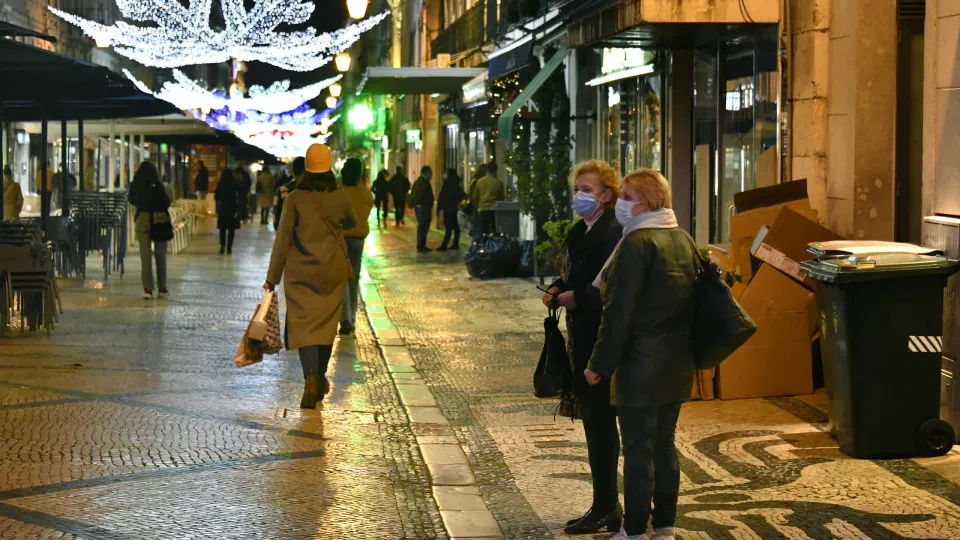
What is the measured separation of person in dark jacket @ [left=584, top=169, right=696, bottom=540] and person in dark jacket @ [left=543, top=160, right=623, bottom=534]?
321mm

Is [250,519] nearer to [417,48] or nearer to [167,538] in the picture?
[167,538]

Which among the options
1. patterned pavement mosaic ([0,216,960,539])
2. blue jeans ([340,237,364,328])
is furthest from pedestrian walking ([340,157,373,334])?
patterned pavement mosaic ([0,216,960,539])

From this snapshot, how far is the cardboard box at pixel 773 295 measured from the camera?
382 inches

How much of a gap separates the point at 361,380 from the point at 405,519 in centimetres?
468

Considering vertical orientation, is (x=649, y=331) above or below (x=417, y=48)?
below

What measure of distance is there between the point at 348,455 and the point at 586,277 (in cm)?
256

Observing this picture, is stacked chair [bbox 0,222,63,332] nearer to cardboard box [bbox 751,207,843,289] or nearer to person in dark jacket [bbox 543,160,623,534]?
cardboard box [bbox 751,207,843,289]

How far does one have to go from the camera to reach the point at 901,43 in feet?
35.1

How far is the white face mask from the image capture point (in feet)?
19.1

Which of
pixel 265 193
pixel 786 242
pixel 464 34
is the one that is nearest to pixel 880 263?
pixel 786 242

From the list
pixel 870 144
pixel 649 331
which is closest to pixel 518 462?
pixel 649 331

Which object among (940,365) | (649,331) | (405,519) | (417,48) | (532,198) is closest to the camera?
(649,331)

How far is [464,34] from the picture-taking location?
35.4 metres

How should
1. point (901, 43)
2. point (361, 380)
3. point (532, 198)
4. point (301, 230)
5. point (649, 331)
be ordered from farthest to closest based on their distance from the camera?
point (532, 198) → point (361, 380) → point (901, 43) → point (301, 230) → point (649, 331)
